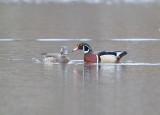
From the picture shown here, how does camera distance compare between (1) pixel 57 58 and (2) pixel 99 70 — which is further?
→ (1) pixel 57 58

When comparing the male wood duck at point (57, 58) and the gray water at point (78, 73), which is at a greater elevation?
the male wood duck at point (57, 58)

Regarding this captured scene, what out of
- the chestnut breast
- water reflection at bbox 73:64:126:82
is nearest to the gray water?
water reflection at bbox 73:64:126:82

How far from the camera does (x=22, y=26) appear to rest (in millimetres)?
26688

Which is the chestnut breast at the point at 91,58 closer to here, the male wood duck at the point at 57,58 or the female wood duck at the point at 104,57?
the female wood duck at the point at 104,57

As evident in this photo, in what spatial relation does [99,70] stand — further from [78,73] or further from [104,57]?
[104,57]

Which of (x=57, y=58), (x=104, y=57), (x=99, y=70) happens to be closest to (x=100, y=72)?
(x=99, y=70)

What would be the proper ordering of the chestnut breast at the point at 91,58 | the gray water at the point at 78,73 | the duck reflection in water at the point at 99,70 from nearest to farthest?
the gray water at the point at 78,73 < the duck reflection in water at the point at 99,70 < the chestnut breast at the point at 91,58

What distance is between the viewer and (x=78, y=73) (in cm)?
1395

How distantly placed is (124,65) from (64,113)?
5.32m

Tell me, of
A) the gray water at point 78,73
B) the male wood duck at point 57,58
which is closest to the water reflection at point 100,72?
the gray water at point 78,73

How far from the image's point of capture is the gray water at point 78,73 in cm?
1055

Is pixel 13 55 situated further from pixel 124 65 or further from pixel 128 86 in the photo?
pixel 128 86

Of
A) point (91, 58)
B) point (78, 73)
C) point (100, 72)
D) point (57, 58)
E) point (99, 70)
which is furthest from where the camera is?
point (57, 58)

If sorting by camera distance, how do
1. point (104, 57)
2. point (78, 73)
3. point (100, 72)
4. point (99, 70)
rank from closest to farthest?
1. point (78, 73)
2. point (100, 72)
3. point (99, 70)
4. point (104, 57)
